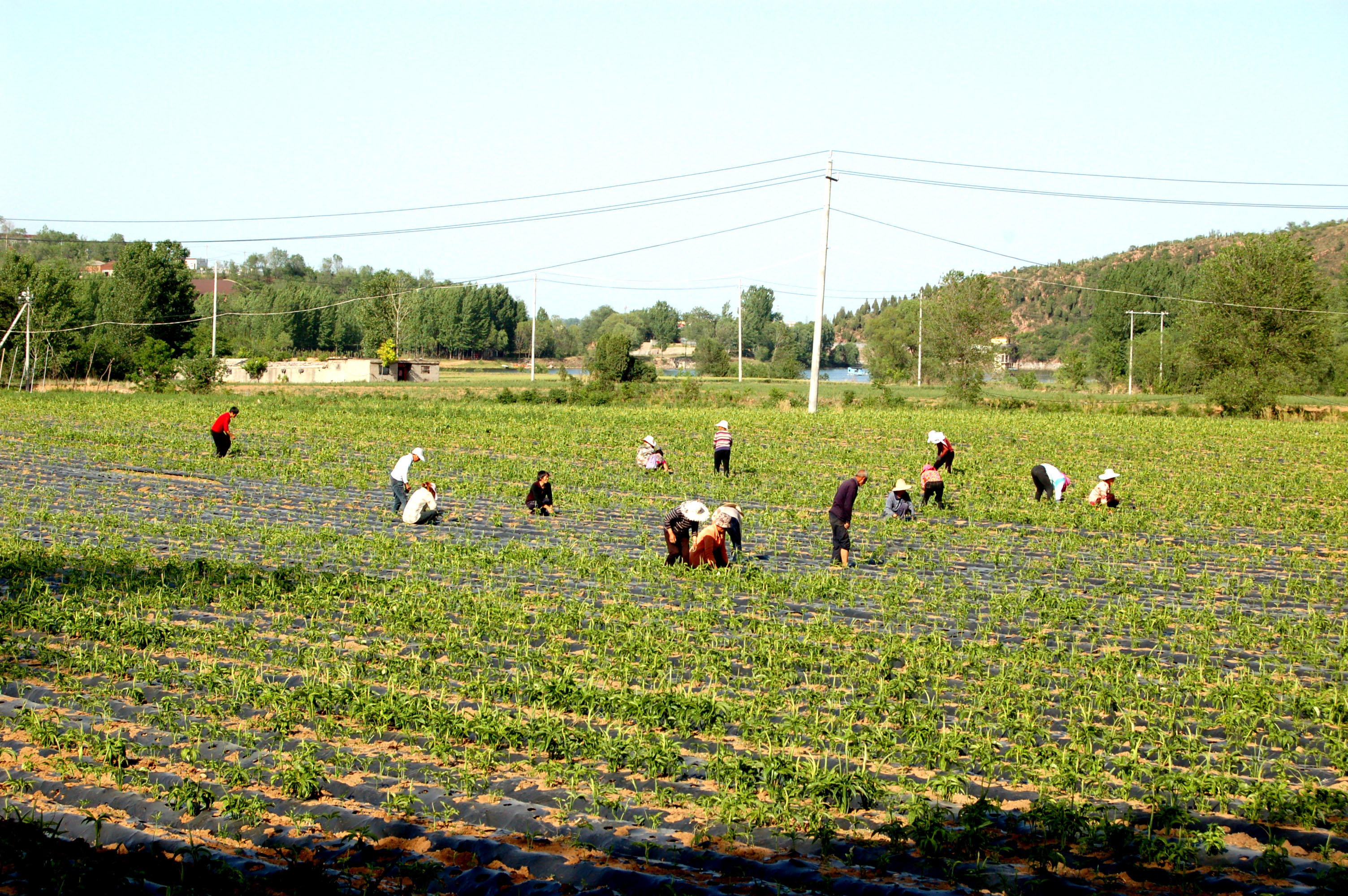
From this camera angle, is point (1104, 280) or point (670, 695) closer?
point (670, 695)

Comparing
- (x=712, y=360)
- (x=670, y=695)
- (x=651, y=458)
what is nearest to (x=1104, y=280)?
(x=712, y=360)

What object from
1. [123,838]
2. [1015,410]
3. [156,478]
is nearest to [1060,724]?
[123,838]

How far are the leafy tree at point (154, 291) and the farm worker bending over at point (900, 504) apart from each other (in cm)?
7995

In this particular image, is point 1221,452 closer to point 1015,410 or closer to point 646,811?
point 1015,410

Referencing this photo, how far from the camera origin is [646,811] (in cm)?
771

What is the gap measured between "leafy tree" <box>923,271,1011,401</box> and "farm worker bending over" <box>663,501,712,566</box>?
52363mm

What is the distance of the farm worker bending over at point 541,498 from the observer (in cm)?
2172

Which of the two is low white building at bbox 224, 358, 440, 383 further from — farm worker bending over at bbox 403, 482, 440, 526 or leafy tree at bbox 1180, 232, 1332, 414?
farm worker bending over at bbox 403, 482, 440, 526

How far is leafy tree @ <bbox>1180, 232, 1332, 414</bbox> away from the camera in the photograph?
60.1 metres

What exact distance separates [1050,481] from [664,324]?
516ft

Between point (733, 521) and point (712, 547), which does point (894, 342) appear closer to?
point (733, 521)

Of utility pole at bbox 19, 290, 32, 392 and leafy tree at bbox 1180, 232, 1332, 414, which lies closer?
leafy tree at bbox 1180, 232, 1332, 414

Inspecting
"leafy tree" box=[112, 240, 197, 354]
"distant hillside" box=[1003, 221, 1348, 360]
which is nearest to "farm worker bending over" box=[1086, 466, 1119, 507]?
"leafy tree" box=[112, 240, 197, 354]

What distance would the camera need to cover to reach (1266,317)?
201 ft
